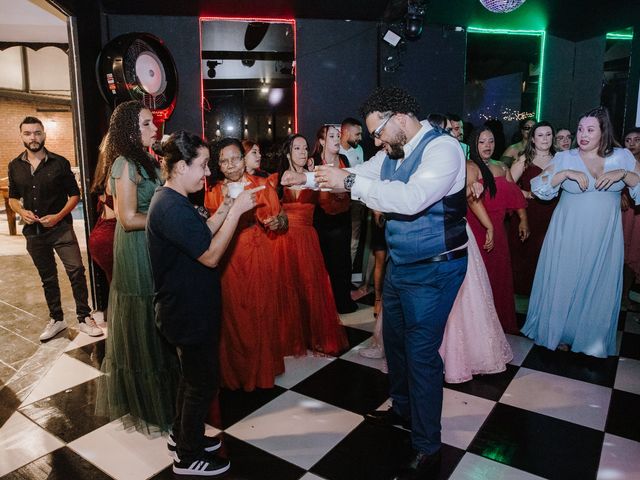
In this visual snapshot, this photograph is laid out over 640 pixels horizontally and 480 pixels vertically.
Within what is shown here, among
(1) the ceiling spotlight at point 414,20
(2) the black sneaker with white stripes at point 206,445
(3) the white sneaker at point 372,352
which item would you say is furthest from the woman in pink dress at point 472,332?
(1) the ceiling spotlight at point 414,20

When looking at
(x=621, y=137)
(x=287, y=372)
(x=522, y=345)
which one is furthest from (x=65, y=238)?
(x=621, y=137)

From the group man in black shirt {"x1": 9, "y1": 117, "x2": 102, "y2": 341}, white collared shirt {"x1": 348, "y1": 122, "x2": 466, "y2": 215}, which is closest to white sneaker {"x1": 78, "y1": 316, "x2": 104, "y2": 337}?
man in black shirt {"x1": 9, "y1": 117, "x2": 102, "y2": 341}

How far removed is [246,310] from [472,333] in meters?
1.36

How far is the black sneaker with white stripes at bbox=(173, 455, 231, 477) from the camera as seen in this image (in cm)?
199

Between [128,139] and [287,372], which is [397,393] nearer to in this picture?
[287,372]

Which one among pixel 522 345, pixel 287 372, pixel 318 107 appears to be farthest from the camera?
pixel 318 107

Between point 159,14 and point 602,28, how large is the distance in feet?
15.7

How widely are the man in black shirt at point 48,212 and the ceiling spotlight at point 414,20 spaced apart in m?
3.37

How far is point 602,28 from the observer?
5.31 m

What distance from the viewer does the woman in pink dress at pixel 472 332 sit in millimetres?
2766

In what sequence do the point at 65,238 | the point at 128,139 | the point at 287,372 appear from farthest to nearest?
the point at 65,238
the point at 287,372
the point at 128,139

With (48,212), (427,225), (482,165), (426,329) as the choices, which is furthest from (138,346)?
(482,165)

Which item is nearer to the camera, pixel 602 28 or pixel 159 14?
pixel 159 14

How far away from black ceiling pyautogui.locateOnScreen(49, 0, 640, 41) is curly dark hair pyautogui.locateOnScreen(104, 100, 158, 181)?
7.89 feet
